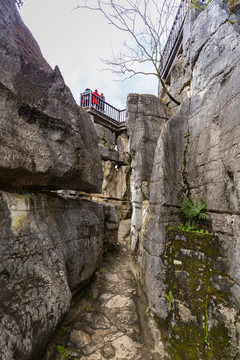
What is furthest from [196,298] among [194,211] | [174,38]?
[174,38]

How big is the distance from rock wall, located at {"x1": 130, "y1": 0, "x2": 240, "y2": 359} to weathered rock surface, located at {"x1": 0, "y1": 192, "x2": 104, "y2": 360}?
6.12ft

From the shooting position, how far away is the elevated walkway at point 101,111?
45.8ft

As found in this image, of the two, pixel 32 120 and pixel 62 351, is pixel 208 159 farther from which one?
pixel 62 351

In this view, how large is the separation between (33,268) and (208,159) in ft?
13.3

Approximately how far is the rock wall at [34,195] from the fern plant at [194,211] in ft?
8.16

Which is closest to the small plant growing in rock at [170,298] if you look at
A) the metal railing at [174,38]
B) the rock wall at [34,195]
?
the rock wall at [34,195]

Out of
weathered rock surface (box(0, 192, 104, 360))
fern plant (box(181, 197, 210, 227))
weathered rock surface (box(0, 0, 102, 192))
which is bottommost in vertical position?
weathered rock surface (box(0, 192, 104, 360))

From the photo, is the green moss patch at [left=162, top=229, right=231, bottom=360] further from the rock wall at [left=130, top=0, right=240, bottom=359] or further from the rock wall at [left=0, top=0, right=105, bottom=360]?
the rock wall at [left=0, top=0, right=105, bottom=360]

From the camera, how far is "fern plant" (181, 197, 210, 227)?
3.95 metres

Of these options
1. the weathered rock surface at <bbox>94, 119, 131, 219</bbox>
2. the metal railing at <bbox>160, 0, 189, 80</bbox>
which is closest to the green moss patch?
the metal railing at <bbox>160, 0, 189, 80</bbox>

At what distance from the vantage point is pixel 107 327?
3.71 meters

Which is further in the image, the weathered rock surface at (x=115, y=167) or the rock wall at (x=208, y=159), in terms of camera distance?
the weathered rock surface at (x=115, y=167)

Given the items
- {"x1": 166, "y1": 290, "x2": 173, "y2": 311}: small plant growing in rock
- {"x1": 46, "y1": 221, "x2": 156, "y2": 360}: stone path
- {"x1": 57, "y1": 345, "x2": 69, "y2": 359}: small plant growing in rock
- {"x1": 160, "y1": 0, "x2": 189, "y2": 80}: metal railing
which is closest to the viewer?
{"x1": 57, "y1": 345, "x2": 69, "y2": 359}: small plant growing in rock

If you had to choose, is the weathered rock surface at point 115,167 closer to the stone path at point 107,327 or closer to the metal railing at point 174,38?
the metal railing at point 174,38
